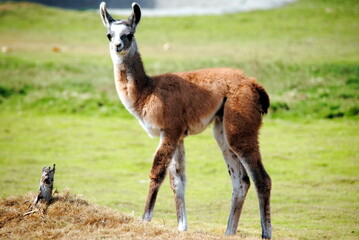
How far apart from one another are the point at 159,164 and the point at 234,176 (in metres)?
1.66

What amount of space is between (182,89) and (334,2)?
5257 centimetres

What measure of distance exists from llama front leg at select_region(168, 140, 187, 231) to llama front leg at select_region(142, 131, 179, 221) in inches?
19.8

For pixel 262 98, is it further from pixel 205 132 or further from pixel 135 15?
pixel 205 132

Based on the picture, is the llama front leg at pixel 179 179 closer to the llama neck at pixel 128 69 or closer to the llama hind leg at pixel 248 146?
the llama hind leg at pixel 248 146

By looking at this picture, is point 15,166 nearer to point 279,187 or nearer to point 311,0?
point 279,187

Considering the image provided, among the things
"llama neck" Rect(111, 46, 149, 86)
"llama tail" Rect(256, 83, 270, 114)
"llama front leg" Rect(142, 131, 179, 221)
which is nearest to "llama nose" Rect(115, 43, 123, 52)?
"llama neck" Rect(111, 46, 149, 86)

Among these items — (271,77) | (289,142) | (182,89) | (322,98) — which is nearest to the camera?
(182,89)

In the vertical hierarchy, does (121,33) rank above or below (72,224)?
above

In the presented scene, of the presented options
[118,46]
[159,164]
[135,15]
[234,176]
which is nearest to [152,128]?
[159,164]

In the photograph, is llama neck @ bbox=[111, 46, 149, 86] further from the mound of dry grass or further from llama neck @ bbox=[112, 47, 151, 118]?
the mound of dry grass

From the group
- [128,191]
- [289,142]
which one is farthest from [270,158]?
[128,191]

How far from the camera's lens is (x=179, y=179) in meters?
11.1

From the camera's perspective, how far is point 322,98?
28.0 metres

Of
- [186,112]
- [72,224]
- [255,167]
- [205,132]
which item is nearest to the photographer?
[72,224]
